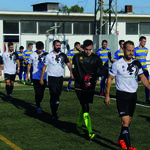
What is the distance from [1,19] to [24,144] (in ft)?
64.7

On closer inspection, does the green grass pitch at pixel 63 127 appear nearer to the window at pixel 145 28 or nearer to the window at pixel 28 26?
the window at pixel 28 26

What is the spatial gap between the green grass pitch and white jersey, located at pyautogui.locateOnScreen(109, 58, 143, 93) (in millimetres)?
1183

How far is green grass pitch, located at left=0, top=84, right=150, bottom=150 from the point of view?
7.59m

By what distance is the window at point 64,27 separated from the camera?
27.9 m

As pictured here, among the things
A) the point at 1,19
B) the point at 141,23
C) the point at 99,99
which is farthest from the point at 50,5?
the point at 99,99

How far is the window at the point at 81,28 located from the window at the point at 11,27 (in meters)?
4.46

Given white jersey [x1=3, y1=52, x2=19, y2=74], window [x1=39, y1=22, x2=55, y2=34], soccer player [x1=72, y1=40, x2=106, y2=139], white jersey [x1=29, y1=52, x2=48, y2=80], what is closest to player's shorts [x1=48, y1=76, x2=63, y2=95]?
white jersey [x1=29, y1=52, x2=48, y2=80]

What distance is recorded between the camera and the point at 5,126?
30.8 ft

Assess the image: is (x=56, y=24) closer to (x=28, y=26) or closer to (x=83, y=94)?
(x=28, y=26)

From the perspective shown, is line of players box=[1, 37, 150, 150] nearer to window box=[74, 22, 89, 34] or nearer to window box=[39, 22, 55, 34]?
window box=[39, 22, 55, 34]

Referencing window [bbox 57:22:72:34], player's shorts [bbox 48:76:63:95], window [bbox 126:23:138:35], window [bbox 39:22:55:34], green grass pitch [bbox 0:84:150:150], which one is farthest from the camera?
window [bbox 126:23:138:35]

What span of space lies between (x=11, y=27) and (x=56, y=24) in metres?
3.32

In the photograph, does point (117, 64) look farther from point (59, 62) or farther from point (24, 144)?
point (59, 62)

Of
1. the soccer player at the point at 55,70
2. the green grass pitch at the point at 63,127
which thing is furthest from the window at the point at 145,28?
the soccer player at the point at 55,70
